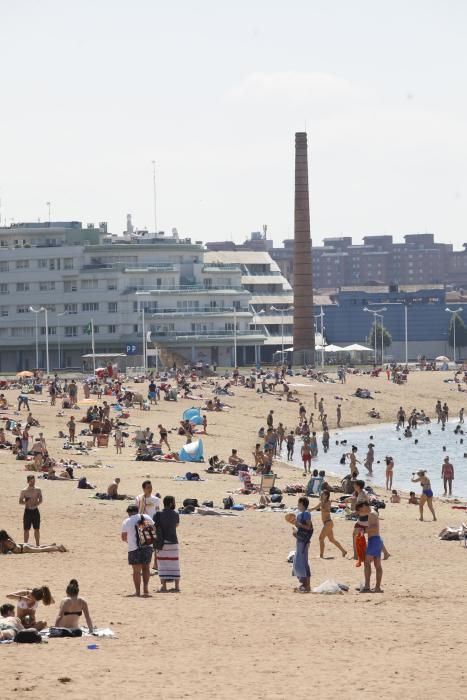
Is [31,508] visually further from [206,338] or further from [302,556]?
[206,338]

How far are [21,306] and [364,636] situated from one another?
92.1 meters

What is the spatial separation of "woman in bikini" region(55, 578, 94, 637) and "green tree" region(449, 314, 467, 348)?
4857 inches

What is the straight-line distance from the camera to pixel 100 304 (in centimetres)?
10581

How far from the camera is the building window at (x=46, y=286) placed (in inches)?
4203

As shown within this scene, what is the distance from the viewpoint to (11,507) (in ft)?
91.5

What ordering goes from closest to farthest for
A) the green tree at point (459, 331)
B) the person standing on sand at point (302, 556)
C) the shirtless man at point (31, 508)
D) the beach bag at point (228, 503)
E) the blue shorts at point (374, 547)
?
the person standing on sand at point (302, 556) < the blue shorts at point (374, 547) < the shirtless man at point (31, 508) < the beach bag at point (228, 503) < the green tree at point (459, 331)

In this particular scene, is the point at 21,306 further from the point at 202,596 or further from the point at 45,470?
the point at 202,596

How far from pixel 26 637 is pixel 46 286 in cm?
9196

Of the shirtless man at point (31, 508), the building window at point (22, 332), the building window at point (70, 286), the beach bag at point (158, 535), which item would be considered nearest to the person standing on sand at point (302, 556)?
the beach bag at point (158, 535)

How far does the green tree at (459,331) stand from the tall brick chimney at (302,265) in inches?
1394

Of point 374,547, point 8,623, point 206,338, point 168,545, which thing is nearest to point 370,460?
point 374,547

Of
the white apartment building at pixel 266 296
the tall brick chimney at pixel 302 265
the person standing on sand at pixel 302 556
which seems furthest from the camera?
the white apartment building at pixel 266 296

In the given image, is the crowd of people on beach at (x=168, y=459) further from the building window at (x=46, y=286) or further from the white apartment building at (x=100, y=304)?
the building window at (x=46, y=286)

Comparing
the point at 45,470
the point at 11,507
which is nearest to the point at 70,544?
the point at 11,507
